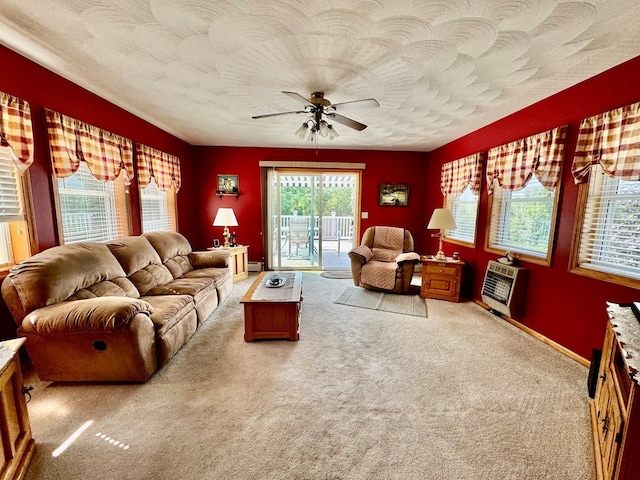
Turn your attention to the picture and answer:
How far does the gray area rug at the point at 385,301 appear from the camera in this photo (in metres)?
3.38

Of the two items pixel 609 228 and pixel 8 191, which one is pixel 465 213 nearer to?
pixel 609 228

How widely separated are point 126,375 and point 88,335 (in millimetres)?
381

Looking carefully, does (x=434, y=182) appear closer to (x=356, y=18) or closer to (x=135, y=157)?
(x=356, y=18)

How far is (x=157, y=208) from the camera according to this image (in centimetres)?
400

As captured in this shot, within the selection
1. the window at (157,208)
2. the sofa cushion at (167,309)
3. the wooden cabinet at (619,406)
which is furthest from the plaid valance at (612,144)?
the window at (157,208)

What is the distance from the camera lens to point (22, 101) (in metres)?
1.98

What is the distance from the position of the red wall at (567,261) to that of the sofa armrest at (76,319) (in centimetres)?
355

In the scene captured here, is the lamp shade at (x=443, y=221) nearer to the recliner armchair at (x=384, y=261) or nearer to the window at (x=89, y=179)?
the recliner armchair at (x=384, y=261)

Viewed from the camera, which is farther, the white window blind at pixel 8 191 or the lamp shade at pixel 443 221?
the lamp shade at pixel 443 221

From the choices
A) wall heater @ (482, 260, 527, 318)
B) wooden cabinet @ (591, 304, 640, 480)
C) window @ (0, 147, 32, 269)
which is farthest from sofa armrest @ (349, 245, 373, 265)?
window @ (0, 147, 32, 269)

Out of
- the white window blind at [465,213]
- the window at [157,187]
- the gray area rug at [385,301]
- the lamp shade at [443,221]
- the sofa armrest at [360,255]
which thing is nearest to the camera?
the gray area rug at [385,301]

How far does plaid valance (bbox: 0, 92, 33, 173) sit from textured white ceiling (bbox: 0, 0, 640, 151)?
0.40m

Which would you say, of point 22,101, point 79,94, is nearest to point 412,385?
point 22,101

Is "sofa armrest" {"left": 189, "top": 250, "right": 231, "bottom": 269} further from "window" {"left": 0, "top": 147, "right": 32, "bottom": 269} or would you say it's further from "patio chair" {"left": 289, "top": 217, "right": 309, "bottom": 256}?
"patio chair" {"left": 289, "top": 217, "right": 309, "bottom": 256}
